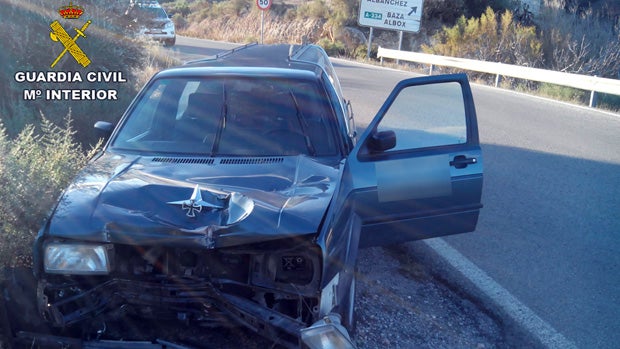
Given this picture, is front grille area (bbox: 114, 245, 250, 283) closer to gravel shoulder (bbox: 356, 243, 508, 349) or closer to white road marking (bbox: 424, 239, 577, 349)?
gravel shoulder (bbox: 356, 243, 508, 349)

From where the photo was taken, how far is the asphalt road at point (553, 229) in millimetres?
4613

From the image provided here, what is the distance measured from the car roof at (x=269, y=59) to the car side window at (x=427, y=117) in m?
0.76

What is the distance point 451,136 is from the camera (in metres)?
5.05

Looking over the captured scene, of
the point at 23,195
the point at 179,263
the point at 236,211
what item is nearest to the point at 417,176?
the point at 236,211

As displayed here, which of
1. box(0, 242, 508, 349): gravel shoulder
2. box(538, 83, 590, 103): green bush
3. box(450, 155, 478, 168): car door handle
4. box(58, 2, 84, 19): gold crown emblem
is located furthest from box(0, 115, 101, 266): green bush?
box(538, 83, 590, 103): green bush

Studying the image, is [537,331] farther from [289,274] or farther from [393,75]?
[393,75]

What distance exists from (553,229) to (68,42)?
689 centimetres

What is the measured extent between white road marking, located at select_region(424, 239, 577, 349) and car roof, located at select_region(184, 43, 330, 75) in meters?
1.95

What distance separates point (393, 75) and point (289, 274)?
1761 cm

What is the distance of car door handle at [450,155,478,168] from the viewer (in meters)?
4.73

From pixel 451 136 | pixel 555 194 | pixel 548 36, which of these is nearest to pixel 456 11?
pixel 548 36

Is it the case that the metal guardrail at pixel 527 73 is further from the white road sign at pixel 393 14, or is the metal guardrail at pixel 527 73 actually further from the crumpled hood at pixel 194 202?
the crumpled hood at pixel 194 202

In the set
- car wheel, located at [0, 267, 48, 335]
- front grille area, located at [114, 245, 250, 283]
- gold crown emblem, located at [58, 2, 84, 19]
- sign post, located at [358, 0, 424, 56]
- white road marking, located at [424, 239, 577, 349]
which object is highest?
sign post, located at [358, 0, 424, 56]

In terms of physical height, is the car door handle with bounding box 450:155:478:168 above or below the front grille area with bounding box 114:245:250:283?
above
